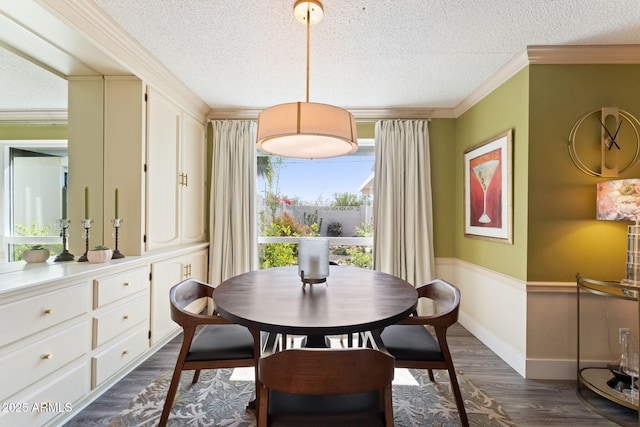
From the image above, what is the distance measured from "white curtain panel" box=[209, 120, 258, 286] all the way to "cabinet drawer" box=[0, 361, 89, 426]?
1.75 metres

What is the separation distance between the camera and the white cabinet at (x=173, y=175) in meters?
2.66

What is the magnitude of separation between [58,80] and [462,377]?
12.2ft

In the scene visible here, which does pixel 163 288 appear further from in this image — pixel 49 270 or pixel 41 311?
pixel 41 311

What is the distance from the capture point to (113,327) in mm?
2104

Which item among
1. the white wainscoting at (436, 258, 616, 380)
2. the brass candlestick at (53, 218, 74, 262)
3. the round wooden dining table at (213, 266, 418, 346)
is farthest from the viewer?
the white wainscoting at (436, 258, 616, 380)

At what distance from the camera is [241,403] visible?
2.01 metres

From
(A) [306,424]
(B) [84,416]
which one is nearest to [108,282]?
(B) [84,416]

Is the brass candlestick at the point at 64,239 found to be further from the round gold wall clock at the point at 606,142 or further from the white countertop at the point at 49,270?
the round gold wall clock at the point at 606,142

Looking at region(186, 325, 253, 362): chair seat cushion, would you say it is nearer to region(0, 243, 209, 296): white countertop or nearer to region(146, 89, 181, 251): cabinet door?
region(0, 243, 209, 296): white countertop

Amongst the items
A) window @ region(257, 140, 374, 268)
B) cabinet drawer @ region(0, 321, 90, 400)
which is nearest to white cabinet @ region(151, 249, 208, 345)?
cabinet drawer @ region(0, 321, 90, 400)

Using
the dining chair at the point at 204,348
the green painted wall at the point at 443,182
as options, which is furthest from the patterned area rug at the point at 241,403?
the green painted wall at the point at 443,182

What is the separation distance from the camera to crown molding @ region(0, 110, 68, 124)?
187cm

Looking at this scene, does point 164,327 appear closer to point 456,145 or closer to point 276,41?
point 276,41

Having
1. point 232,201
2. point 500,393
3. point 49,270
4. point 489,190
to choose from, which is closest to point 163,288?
point 49,270
